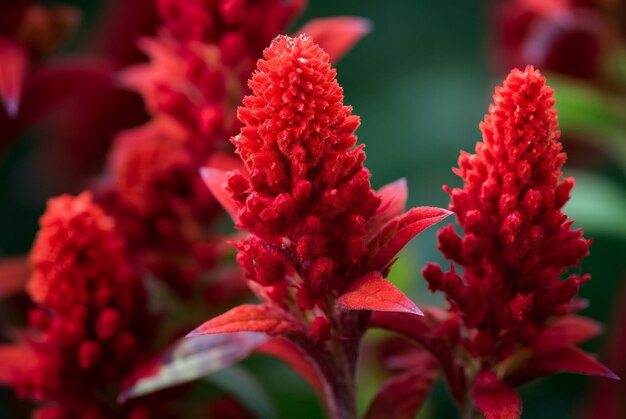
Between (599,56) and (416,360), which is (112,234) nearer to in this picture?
(416,360)

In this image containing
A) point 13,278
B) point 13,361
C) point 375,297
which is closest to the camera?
point 375,297

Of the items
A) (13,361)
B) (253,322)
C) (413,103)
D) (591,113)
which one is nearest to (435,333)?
(253,322)

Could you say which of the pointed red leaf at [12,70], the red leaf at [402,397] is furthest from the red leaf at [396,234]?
the pointed red leaf at [12,70]

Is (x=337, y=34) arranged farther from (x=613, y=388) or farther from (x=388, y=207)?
(x=613, y=388)

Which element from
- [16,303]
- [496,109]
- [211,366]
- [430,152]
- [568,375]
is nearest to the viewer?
[496,109]

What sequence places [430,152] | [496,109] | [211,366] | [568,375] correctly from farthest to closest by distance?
[430,152] → [568,375] → [211,366] → [496,109]

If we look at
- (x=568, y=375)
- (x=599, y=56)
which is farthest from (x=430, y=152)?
(x=568, y=375)

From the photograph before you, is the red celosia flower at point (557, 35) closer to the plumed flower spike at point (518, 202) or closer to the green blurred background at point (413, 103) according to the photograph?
the green blurred background at point (413, 103)
